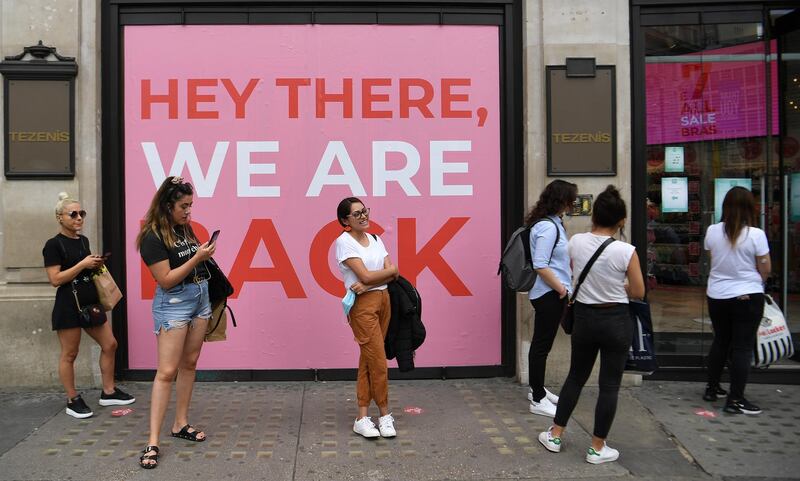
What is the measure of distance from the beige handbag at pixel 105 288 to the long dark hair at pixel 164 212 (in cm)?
127

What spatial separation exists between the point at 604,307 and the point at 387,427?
5.82ft

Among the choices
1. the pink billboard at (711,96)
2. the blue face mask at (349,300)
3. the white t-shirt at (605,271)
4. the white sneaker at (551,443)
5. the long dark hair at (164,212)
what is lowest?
the white sneaker at (551,443)

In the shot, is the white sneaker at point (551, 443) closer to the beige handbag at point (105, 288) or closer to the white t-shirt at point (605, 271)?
the white t-shirt at point (605, 271)

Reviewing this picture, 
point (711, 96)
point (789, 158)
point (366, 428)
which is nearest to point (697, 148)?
point (711, 96)

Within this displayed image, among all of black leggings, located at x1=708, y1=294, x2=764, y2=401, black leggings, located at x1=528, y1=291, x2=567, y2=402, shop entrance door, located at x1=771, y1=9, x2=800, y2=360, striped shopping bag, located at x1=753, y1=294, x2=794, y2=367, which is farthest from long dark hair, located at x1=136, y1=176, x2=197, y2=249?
shop entrance door, located at x1=771, y1=9, x2=800, y2=360

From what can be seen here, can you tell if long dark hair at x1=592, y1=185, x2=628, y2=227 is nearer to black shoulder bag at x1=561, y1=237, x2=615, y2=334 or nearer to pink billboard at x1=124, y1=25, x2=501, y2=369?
black shoulder bag at x1=561, y1=237, x2=615, y2=334

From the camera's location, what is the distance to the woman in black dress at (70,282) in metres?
5.16

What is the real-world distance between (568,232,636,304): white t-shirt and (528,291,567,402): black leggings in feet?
3.25

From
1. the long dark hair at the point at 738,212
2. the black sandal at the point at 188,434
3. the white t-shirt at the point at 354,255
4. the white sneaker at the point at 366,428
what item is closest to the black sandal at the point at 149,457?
the black sandal at the point at 188,434

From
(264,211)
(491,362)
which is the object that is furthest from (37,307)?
(491,362)

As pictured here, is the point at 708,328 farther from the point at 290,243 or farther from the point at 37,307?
the point at 37,307

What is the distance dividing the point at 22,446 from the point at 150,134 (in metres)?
2.93

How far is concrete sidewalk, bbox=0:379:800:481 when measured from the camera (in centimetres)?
429

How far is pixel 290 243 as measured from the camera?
20.6 ft
